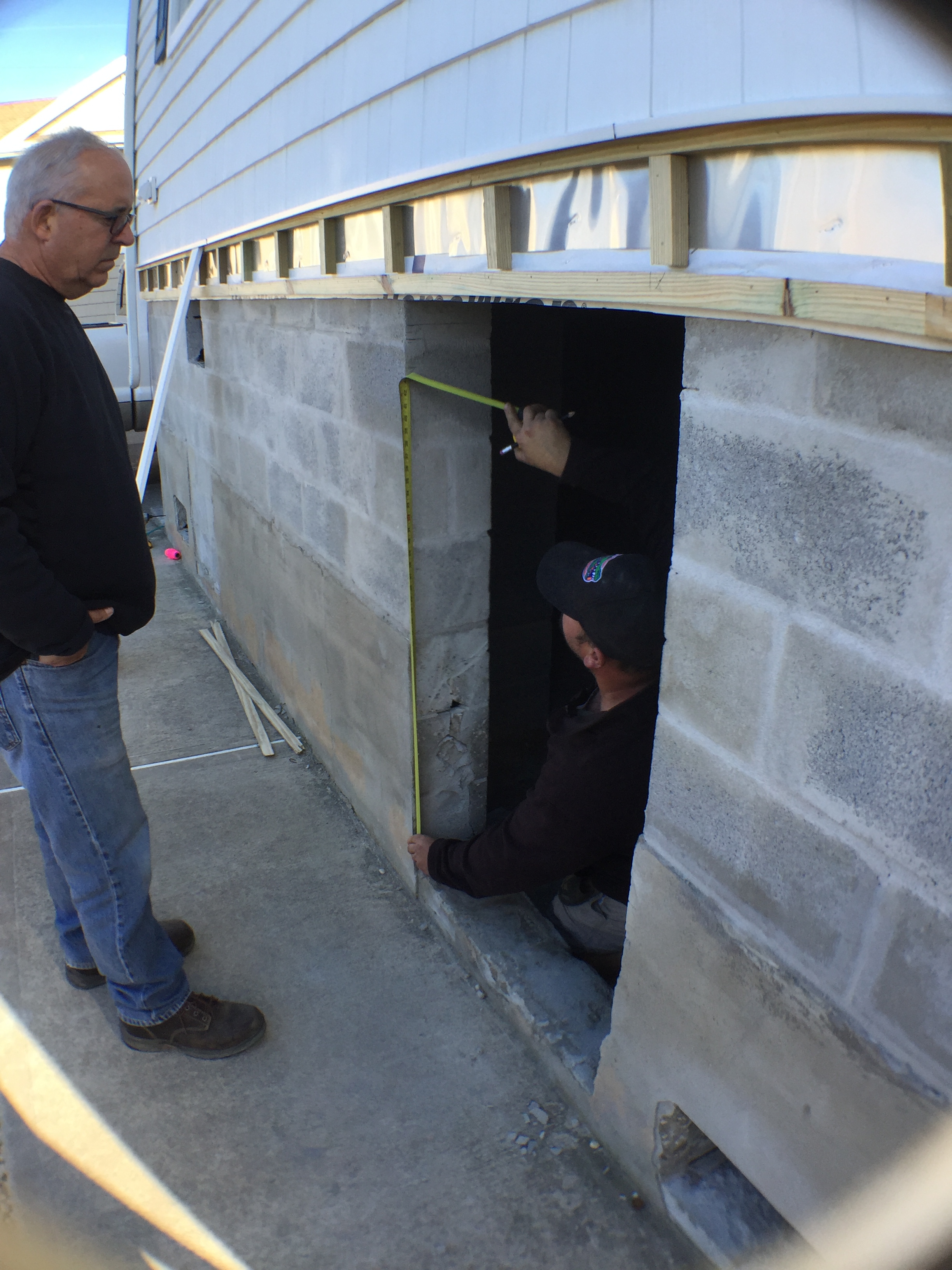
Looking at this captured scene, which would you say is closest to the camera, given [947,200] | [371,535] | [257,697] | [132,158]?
[947,200]

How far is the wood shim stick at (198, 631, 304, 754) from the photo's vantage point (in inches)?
175

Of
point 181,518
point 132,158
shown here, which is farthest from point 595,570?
point 132,158

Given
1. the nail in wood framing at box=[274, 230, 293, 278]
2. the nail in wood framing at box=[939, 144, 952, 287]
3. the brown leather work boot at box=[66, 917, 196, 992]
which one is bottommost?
the brown leather work boot at box=[66, 917, 196, 992]

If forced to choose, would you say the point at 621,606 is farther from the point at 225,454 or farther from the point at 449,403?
the point at 225,454

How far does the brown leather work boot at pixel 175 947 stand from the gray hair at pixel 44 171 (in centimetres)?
207

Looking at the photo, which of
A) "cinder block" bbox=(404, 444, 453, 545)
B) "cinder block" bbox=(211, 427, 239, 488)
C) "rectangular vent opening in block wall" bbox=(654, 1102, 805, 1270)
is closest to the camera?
"rectangular vent opening in block wall" bbox=(654, 1102, 805, 1270)

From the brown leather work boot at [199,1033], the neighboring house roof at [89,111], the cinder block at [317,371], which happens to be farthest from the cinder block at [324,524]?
the neighboring house roof at [89,111]

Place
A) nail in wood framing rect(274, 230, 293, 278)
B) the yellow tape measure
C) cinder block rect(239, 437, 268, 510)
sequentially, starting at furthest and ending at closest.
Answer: cinder block rect(239, 437, 268, 510)
nail in wood framing rect(274, 230, 293, 278)
the yellow tape measure

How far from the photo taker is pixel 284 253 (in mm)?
3625

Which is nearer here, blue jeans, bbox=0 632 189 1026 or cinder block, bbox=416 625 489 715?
blue jeans, bbox=0 632 189 1026

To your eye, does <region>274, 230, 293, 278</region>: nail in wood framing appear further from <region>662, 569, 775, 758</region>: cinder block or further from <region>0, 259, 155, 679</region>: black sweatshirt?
<region>662, 569, 775, 758</region>: cinder block

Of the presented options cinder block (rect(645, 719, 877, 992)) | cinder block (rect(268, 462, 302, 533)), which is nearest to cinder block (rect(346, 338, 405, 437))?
cinder block (rect(268, 462, 302, 533))

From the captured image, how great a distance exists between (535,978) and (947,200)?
2263mm

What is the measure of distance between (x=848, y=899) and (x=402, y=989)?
5.80 ft
